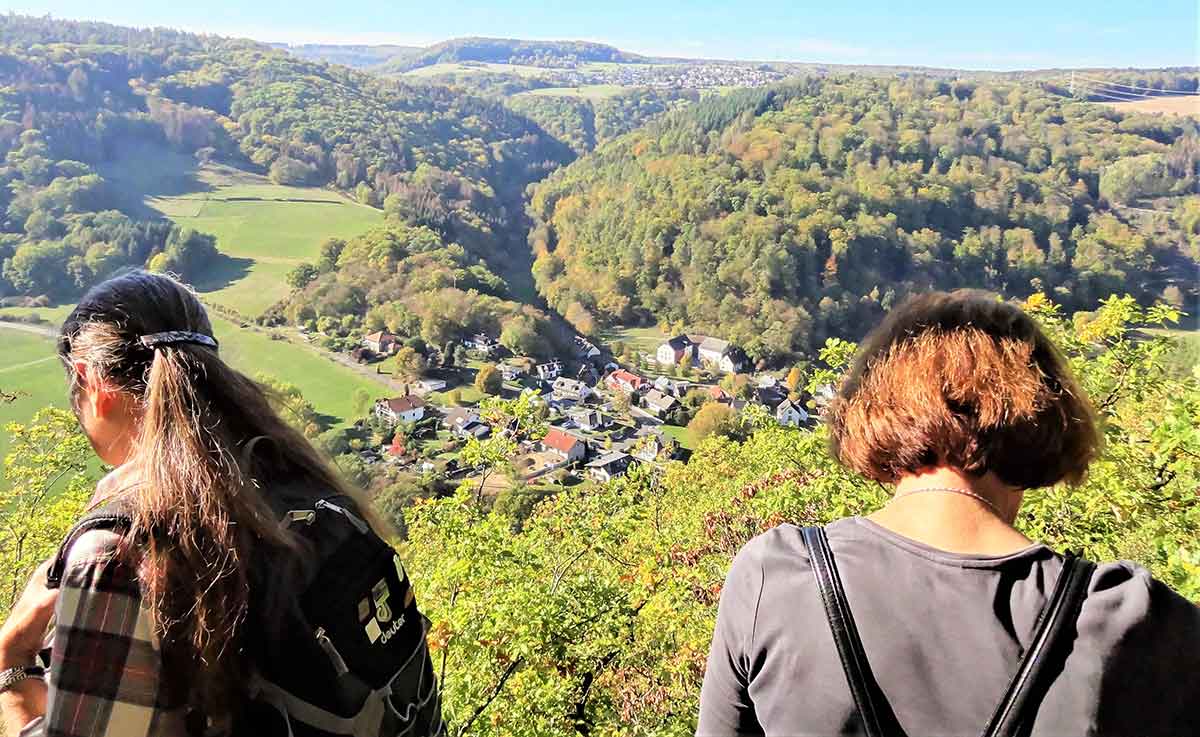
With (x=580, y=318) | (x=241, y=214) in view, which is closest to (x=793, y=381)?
(x=580, y=318)

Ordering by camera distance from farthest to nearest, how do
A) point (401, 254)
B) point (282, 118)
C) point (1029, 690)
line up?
point (282, 118) < point (401, 254) < point (1029, 690)

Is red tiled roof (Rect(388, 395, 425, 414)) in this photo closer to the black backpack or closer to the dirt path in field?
the dirt path in field

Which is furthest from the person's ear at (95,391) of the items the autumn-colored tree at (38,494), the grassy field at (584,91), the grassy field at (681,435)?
the grassy field at (584,91)

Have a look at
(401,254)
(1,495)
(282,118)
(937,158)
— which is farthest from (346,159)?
(1,495)

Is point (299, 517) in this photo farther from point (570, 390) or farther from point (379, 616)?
point (570, 390)

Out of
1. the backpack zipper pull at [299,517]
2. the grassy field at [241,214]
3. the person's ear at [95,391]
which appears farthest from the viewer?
the grassy field at [241,214]

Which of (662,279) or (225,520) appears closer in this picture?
(225,520)

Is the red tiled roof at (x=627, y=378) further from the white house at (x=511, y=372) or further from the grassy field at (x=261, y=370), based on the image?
the grassy field at (x=261, y=370)

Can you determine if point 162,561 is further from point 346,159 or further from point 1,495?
point 346,159
